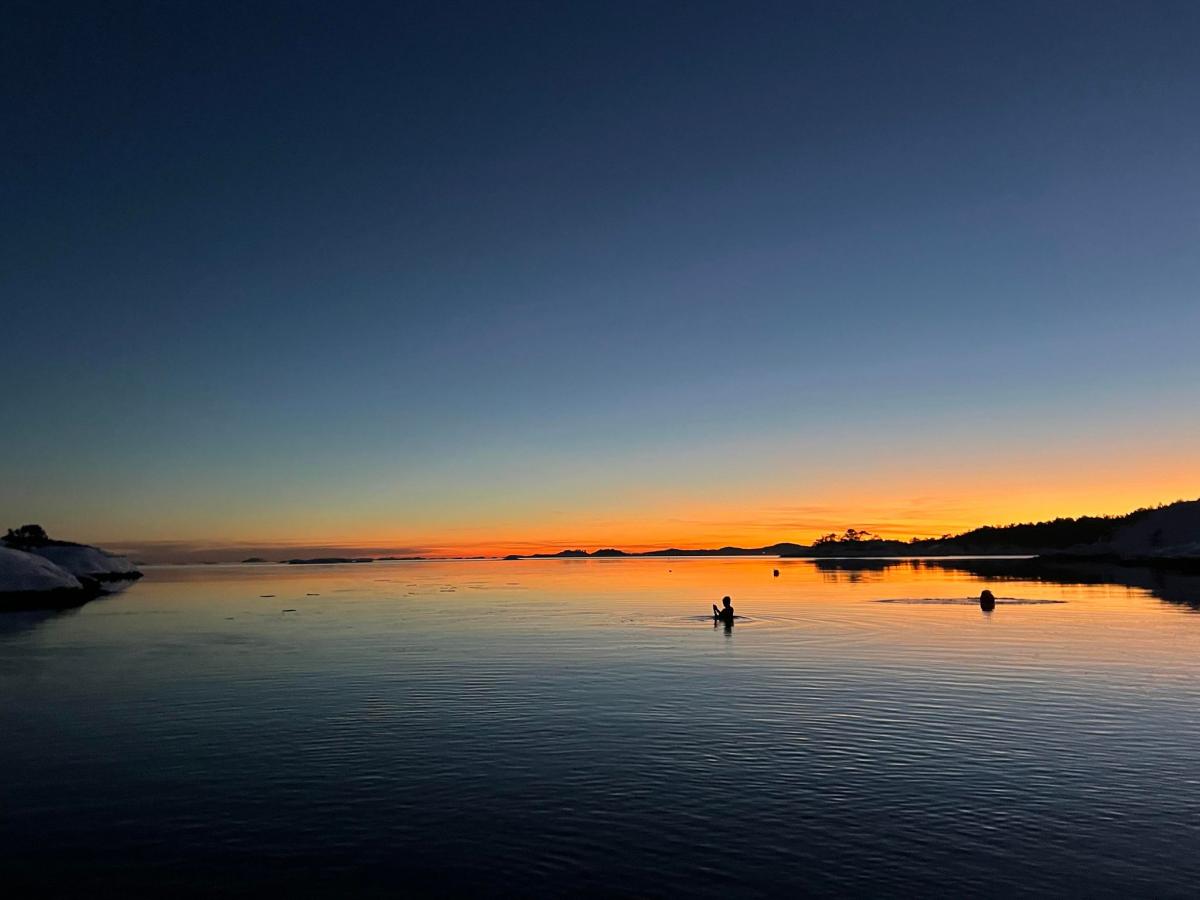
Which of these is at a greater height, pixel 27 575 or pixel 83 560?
pixel 83 560

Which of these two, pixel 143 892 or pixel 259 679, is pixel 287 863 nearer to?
pixel 143 892

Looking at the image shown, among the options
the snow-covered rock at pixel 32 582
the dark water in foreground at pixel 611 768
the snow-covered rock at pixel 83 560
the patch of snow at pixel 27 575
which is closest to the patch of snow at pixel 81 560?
the snow-covered rock at pixel 83 560

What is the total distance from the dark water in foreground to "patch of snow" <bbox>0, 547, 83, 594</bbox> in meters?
59.3

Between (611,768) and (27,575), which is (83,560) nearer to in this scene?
(27,575)

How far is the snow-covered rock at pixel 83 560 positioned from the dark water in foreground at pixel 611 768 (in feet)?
418

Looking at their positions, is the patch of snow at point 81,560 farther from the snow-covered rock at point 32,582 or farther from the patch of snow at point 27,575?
the snow-covered rock at point 32,582

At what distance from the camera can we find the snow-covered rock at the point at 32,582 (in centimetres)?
10262

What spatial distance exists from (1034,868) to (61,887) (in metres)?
19.6

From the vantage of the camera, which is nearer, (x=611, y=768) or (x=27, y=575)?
(x=611, y=768)

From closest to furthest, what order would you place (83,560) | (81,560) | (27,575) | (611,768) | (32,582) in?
1. (611,768)
2. (32,582)
3. (27,575)
4. (81,560)
5. (83,560)

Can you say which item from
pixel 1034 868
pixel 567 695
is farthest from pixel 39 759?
pixel 1034 868

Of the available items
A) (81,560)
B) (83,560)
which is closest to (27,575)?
(81,560)

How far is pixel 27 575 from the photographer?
105m

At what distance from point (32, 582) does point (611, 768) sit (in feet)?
354
